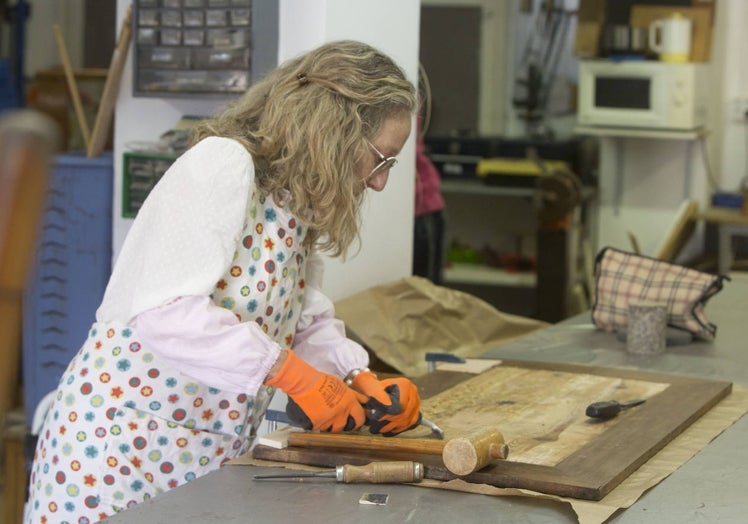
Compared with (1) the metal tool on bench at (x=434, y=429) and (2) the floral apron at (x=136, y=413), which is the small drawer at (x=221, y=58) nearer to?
(2) the floral apron at (x=136, y=413)

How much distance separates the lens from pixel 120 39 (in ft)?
9.41

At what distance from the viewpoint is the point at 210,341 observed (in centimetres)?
154

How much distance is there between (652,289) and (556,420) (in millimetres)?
950

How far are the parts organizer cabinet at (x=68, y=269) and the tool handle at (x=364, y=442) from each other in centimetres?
154

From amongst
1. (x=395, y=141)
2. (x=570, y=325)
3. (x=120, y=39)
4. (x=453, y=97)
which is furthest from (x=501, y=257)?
(x=395, y=141)

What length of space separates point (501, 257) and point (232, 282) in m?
4.45

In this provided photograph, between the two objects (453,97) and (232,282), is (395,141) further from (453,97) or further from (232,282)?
(453,97)

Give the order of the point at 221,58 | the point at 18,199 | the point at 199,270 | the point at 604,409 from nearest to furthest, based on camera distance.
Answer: the point at 18,199, the point at 199,270, the point at 604,409, the point at 221,58

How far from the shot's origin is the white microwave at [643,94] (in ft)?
16.9

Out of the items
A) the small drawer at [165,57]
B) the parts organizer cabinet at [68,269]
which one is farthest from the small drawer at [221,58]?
the parts organizer cabinet at [68,269]

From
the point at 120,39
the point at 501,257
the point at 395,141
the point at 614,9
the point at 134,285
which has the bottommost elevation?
the point at 501,257

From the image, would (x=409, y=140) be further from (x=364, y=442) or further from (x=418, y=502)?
(x=418, y=502)

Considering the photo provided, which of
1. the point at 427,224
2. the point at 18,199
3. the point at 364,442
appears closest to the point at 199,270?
the point at 364,442

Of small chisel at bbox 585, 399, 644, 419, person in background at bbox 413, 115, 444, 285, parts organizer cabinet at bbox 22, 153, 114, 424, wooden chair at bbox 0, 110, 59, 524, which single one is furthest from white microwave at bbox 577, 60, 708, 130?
wooden chair at bbox 0, 110, 59, 524
